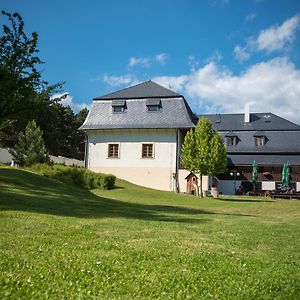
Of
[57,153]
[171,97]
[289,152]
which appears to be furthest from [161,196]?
[57,153]

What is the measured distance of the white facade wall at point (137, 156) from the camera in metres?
38.1

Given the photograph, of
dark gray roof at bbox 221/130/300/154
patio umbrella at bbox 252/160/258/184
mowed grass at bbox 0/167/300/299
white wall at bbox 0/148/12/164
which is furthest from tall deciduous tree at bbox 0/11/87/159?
white wall at bbox 0/148/12/164

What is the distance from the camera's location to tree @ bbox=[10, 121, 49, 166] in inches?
1559

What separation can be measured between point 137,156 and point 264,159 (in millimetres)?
14219

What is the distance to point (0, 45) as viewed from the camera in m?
14.9

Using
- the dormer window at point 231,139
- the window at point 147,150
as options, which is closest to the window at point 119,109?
the window at point 147,150

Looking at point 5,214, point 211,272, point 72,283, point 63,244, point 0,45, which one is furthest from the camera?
point 0,45

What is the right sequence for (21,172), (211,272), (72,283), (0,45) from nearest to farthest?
(72,283)
(211,272)
(0,45)
(21,172)

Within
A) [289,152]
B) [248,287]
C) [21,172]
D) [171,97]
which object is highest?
[171,97]

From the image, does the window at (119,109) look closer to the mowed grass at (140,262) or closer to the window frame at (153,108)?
the window frame at (153,108)

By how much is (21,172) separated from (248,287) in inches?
859

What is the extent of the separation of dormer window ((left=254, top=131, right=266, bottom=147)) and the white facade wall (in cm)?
1242

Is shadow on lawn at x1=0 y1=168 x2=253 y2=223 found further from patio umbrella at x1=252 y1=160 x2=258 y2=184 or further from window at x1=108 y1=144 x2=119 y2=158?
patio umbrella at x1=252 y1=160 x2=258 y2=184

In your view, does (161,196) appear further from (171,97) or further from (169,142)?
(171,97)
